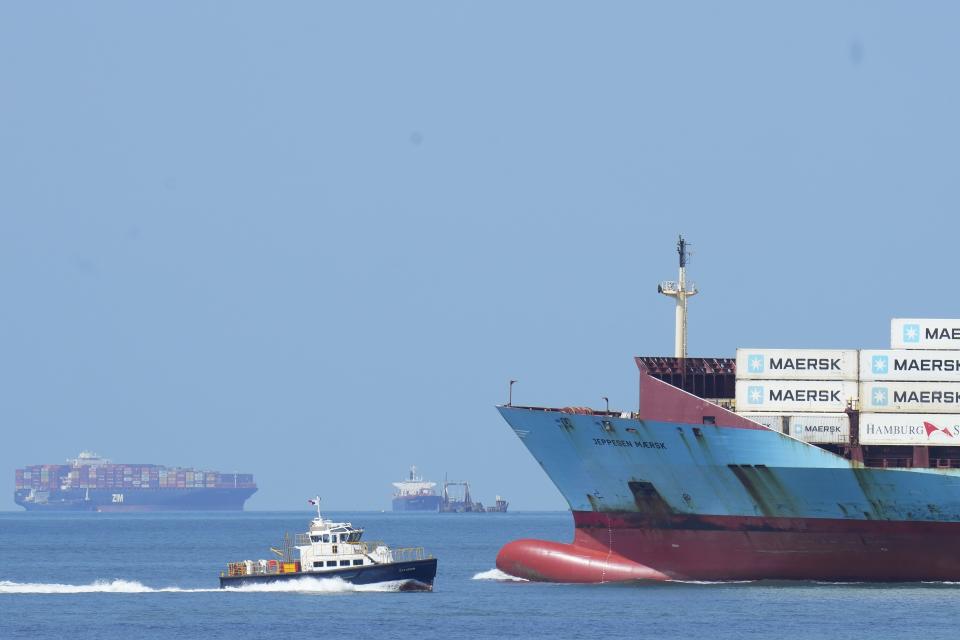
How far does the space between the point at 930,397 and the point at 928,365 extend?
49.1 inches

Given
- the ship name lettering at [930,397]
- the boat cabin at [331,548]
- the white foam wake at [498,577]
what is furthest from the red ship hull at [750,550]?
the boat cabin at [331,548]

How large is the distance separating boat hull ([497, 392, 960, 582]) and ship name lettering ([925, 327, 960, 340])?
534 centimetres

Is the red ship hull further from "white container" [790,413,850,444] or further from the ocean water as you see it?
"white container" [790,413,850,444]

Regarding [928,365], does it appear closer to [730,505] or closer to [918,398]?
[918,398]

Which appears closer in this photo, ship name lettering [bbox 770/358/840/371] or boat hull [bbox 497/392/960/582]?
boat hull [bbox 497/392/960/582]

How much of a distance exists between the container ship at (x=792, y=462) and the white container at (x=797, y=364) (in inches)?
1.5

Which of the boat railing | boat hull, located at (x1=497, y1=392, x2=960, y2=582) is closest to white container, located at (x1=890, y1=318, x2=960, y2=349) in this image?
boat hull, located at (x1=497, y1=392, x2=960, y2=582)

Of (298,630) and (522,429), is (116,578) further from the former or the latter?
(298,630)

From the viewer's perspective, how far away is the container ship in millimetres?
65562

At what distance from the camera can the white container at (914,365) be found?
66.1 meters

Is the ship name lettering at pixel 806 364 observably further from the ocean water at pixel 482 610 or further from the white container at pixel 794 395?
the ocean water at pixel 482 610

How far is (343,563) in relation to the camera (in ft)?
227

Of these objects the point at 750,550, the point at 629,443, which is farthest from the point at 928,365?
the point at 629,443

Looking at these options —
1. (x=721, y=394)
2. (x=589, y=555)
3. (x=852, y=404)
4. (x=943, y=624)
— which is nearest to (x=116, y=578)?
(x=589, y=555)
